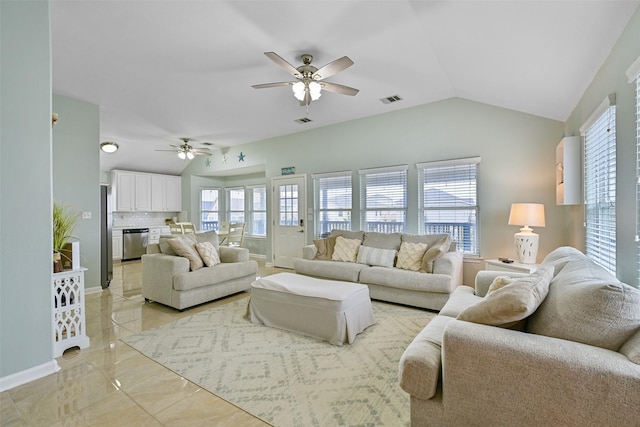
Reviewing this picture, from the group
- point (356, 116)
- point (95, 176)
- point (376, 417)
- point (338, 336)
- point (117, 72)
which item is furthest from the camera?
point (356, 116)

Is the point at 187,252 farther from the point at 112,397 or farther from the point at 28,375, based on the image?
the point at 112,397

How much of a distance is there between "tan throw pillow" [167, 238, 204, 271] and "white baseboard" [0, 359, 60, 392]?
1.64 meters

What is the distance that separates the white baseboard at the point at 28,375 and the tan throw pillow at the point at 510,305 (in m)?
2.97

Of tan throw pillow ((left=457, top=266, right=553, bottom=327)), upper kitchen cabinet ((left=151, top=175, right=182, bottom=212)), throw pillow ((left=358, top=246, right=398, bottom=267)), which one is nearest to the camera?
tan throw pillow ((left=457, top=266, right=553, bottom=327))

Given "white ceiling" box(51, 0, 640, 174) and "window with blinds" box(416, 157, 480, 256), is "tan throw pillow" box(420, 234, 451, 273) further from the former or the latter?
"white ceiling" box(51, 0, 640, 174)

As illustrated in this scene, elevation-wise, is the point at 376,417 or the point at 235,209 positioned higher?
the point at 235,209

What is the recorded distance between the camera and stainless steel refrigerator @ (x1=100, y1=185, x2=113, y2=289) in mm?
4641

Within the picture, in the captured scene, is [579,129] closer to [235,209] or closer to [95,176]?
[95,176]

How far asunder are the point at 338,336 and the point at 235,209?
6.57 metres

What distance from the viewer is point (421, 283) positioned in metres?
3.57

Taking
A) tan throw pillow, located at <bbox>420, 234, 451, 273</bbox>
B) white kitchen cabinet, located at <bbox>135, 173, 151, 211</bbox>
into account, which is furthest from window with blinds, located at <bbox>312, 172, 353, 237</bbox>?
white kitchen cabinet, located at <bbox>135, 173, 151, 211</bbox>

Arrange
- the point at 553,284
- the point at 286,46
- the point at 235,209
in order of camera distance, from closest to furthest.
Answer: the point at 553,284 < the point at 286,46 < the point at 235,209

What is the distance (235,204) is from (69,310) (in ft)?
19.7

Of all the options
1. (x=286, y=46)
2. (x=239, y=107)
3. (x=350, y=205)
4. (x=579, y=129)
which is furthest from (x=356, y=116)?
(x=579, y=129)
